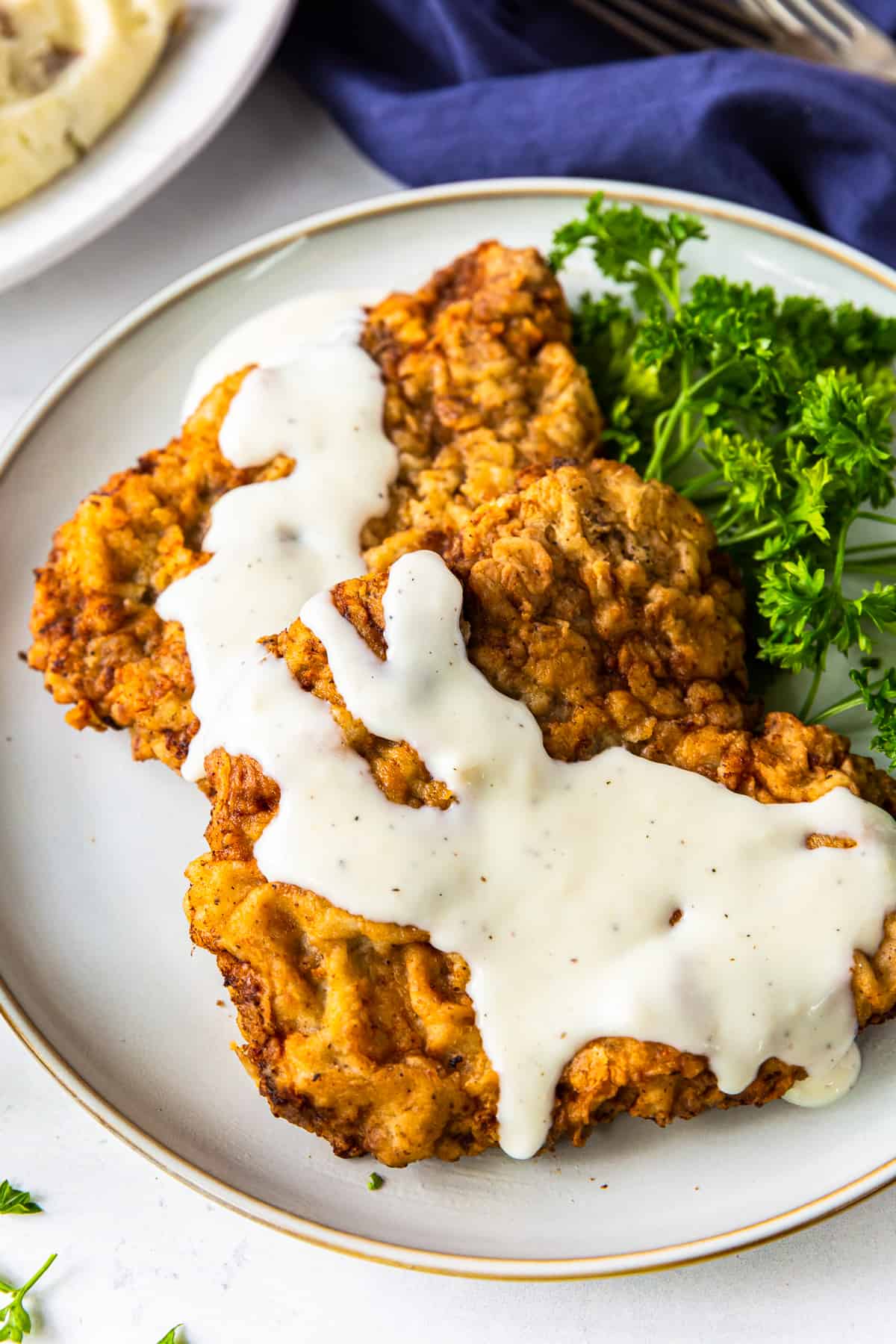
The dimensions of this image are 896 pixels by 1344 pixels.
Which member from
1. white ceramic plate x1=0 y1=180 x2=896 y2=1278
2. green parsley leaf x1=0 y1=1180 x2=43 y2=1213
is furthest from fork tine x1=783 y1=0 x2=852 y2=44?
green parsley leaf x1=0 y1=1180 x2=43 y2=1213

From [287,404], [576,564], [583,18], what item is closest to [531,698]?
[576,564]

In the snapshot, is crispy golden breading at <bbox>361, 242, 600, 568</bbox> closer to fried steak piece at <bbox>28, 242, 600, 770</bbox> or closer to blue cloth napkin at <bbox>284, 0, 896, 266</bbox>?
fried steak piece at <bbox>28, 242, 600, 770</bbox>

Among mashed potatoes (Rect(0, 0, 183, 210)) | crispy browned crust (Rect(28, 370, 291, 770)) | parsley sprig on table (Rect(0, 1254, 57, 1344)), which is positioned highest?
mashed potatoes (Rect(0, 0, 183, 210))

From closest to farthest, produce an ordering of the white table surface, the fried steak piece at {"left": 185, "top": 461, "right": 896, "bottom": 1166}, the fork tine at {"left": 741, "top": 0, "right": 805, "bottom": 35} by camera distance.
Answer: the fried steak piece at {"left": 185, "top": 461, "right": 896, "bottom": 1166} → the white table surface → the fork tine at {"left": 741, "top": 0, "right": 805, "bottom": 35}

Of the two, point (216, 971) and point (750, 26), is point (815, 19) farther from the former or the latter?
point (216, 971)

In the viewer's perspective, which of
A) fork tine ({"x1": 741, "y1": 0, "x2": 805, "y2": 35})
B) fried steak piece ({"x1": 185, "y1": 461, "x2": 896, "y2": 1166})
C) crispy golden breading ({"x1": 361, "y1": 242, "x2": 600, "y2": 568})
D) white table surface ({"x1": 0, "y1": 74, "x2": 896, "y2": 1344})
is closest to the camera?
fried steak piece ({"x1": 185, "y1": 461, "x2": 896, "y2": 1166})

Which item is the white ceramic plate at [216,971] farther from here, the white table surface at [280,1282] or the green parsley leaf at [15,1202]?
the green parsley leaf at [15,1202]

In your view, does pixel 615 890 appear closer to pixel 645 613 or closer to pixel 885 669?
pixel 645 613

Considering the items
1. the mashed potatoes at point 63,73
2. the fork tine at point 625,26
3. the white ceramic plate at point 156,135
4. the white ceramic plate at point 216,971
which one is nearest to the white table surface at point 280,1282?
the white ceramic plate at point 216,971
